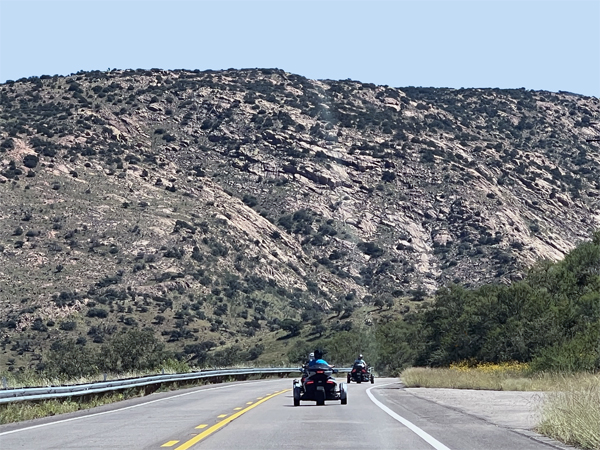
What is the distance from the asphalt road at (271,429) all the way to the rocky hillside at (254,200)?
140 feet

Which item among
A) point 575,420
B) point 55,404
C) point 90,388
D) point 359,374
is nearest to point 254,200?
point 359,374

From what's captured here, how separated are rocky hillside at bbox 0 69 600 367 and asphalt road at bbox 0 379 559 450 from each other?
42553mm

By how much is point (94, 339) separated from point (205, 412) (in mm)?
48759

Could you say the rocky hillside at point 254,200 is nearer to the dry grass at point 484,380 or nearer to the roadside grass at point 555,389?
the dry grass at point 484,380

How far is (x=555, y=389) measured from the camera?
27.3 meters

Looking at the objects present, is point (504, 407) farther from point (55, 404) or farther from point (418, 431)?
point (55, 404)

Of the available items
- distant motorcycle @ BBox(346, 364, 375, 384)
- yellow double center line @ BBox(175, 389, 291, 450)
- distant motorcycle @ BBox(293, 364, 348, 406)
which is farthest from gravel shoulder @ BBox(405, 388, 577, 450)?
distant motorcycle @ BBox(346, 364, 375, 384)

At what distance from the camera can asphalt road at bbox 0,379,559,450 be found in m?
14.0

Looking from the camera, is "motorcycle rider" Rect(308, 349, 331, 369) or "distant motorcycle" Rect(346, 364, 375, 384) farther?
"distant motorcycle" Rect(346, 364, 375, 384)

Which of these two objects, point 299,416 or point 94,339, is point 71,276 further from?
point 299,416

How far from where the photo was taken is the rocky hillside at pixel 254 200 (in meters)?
78.4

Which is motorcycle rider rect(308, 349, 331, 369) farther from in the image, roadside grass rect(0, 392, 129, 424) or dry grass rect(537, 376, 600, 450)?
dry grass rect(537, 376, 600, 450)

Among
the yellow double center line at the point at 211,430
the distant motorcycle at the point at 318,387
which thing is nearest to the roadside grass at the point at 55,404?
the yellow double center line at the point at 211,430

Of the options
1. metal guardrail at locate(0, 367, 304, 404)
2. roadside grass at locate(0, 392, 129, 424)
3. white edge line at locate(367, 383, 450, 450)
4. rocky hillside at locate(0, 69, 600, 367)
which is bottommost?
white edge line at locate(367, 383, 450, 450)
